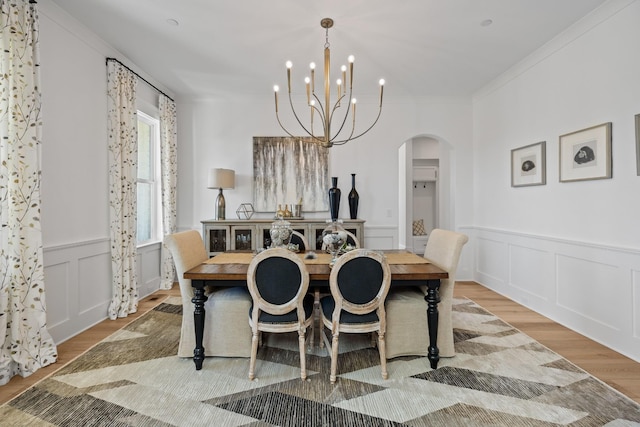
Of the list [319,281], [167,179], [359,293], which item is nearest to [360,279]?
[359,293]

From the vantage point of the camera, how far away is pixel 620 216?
271 cm

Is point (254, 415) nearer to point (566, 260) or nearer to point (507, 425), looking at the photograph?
point (507, 425)

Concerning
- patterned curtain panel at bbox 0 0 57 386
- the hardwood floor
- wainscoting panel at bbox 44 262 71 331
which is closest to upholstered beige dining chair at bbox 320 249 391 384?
the hardwood floor

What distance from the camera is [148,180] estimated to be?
4539 millimetres

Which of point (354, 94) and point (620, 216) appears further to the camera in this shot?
point (354, 94)

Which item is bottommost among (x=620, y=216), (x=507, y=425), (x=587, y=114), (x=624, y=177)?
(x=507, y=425)

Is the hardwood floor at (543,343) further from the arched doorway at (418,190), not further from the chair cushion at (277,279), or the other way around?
the arched doorway at (418,190)

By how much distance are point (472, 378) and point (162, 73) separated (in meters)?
4.69

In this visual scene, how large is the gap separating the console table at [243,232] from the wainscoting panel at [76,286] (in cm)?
132

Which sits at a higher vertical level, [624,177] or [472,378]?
[624,177]

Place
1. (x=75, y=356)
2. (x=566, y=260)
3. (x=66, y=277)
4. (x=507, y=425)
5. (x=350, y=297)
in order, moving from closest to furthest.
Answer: (x=507, y=425) → (x=350, y=297) → (x=75, y=356) → (x=66, y=277) → (x=566, y=260)

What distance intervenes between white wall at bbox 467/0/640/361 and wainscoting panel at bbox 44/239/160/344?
4795mm

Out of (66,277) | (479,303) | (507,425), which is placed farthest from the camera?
(479,303)

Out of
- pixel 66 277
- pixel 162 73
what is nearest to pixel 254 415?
pixel 66 277
